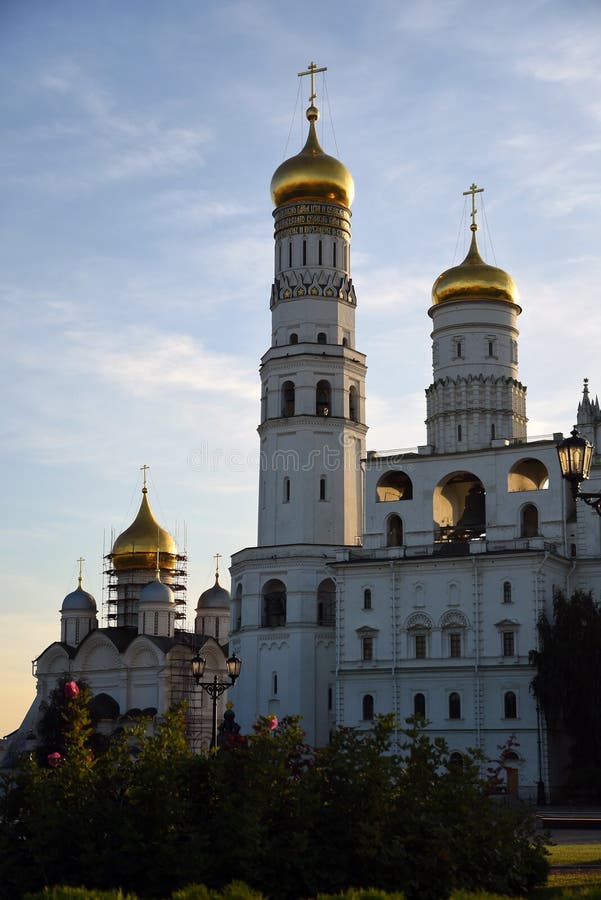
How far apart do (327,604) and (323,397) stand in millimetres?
8725

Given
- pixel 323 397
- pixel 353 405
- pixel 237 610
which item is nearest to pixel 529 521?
pixel 353 405

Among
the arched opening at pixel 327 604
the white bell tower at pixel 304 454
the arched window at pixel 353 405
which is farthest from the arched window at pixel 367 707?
the arched window at pixel 353 405

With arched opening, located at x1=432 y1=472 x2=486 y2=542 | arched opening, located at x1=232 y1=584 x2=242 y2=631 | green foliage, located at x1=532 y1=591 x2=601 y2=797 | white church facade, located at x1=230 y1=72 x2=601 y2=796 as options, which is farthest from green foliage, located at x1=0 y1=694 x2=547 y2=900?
arched opening, located at x1=232 y1=584 x2=242 y2=631

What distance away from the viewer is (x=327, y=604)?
54.0 meters

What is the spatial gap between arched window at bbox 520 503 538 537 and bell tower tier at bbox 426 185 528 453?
3069 millimetres

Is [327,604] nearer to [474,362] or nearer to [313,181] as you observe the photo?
[474,362]

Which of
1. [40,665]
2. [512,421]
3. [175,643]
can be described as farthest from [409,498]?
[40,665]

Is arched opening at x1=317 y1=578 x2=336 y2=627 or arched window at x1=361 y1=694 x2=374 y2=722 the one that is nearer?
arched window at x1=361 y1=694 x2=374 y2=722

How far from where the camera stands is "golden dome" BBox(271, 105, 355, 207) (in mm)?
57656

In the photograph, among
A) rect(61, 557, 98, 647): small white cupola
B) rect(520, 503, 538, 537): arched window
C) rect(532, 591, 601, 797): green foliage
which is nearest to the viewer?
rect(532, 591, 601, 797): green foliage

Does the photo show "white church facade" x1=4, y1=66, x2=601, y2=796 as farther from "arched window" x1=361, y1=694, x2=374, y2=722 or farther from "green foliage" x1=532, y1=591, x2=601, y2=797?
"green foliage" x1=532, y1=591, x2=601, y2=797

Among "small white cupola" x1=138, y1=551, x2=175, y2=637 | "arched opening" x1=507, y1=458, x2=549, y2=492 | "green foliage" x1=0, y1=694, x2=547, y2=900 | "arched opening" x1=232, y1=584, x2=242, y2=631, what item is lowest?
"green foliage" x1=0, y1=694, x2=547, y2=900

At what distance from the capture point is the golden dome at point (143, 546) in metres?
76.4

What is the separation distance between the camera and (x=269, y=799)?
51.5 feet
